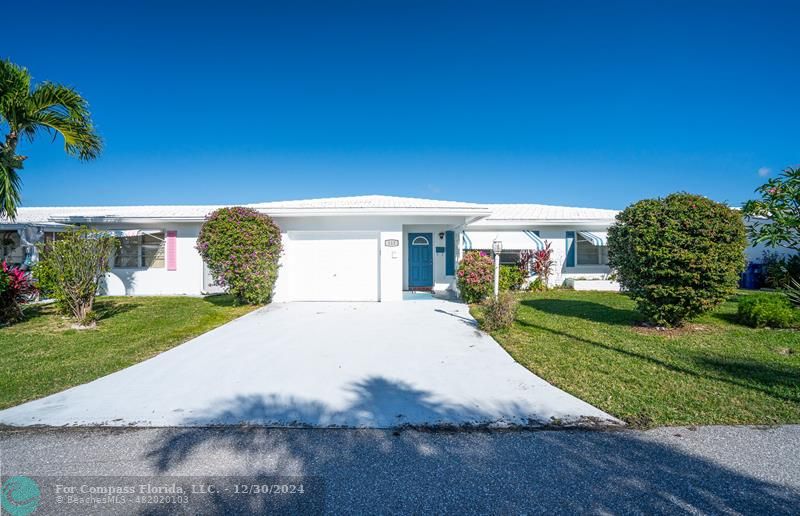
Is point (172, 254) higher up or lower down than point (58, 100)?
lower down

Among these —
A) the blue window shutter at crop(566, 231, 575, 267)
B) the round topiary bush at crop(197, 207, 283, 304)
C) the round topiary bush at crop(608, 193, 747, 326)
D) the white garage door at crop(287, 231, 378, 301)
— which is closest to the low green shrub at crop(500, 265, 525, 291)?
the blue window shutter at crop(566, 231, 575, 267)

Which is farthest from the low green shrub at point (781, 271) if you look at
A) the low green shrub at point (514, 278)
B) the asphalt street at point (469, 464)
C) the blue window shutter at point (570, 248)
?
the asphalt street at point (469, 464)

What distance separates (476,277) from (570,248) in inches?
320

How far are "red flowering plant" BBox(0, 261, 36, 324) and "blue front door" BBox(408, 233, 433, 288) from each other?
12687mm

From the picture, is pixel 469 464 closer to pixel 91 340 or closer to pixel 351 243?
pixel 91 340

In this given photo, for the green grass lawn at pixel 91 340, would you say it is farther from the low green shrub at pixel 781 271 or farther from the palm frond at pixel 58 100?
the low green shrub at pixel 781 271

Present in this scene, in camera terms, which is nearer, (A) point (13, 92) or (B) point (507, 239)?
(A) point (13, 92)

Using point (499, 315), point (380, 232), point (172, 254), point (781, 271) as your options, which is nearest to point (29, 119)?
point (172, 254)

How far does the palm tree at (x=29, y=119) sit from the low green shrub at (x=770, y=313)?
1893cm

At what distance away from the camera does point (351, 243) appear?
45.5 ft

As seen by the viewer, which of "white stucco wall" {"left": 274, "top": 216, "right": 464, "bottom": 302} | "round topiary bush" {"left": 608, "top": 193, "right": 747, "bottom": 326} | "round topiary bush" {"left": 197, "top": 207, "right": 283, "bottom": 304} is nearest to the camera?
"round topiary bush" {"left": 608, "top": 193, "right": 747, "bottom": 326}

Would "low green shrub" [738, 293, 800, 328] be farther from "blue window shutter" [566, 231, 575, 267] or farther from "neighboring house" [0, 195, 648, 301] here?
"blue window shutter" [566, 231, 575, 267]

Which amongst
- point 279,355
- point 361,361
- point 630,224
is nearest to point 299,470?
point 361,361

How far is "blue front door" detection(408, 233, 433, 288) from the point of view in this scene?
54.3 ft
